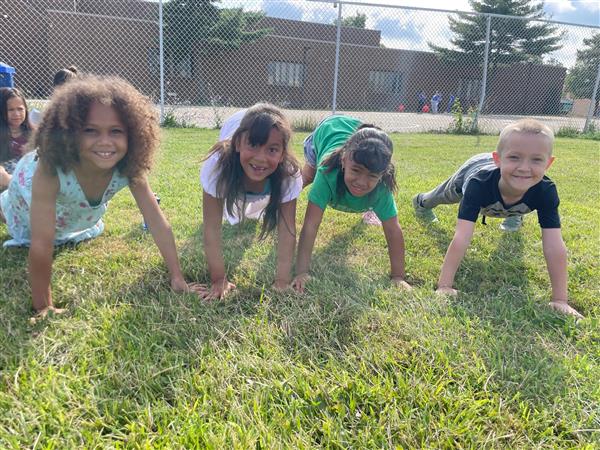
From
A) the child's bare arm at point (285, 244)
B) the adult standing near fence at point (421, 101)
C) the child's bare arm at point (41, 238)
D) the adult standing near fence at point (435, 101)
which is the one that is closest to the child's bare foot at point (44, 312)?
the child's bare arm at point (41, 238)

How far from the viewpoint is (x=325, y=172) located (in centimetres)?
251

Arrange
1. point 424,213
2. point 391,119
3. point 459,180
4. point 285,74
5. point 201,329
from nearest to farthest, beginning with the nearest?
point 201,329
point 459,180
point 424,213
point 391,119
point 285,74

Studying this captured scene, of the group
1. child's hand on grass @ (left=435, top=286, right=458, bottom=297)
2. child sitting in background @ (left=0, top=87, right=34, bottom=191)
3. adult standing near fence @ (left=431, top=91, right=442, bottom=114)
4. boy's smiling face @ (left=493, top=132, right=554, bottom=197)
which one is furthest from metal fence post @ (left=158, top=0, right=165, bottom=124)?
adult standing near fence @ (left=431, top=91, right=442, bottom=114)

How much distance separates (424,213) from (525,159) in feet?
4.42

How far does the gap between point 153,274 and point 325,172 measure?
3.57 feet

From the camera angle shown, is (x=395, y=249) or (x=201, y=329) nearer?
(x=201, y=329)

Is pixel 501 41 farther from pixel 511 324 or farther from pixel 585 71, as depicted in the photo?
pixel 511 324

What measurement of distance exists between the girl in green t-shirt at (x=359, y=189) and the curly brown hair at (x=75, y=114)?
0.99 meters

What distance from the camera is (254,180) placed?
7.52 feet

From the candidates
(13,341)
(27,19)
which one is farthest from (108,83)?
(27,19)

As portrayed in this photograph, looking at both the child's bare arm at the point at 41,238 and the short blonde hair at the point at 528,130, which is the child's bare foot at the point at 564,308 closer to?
the short blonde hair at the point at 528,130

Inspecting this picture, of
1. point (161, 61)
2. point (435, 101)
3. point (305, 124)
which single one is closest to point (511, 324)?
point (161, 61)

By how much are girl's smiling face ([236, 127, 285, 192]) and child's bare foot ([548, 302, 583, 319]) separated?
1499 mm

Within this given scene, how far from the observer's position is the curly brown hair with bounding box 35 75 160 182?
6.19 feet
